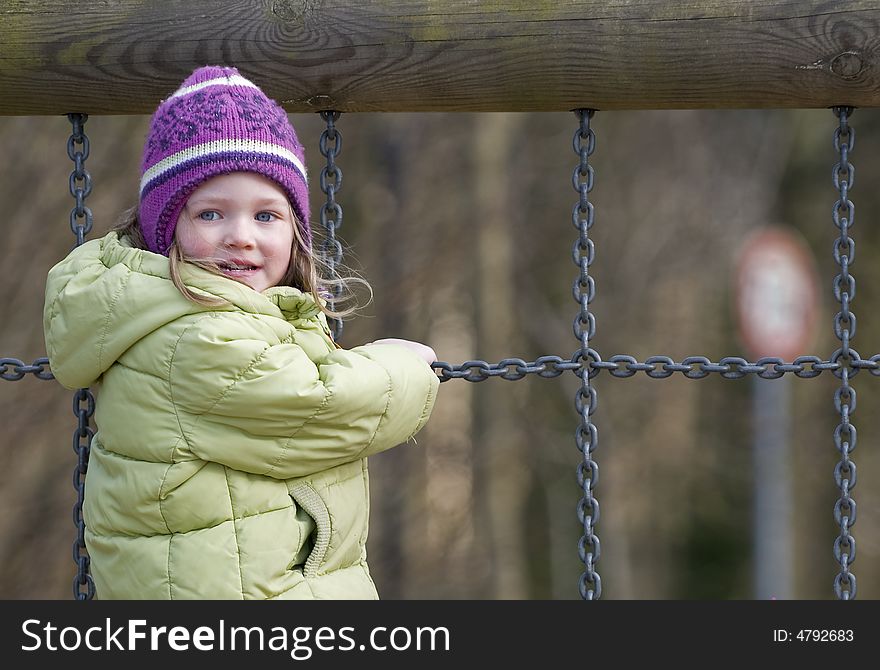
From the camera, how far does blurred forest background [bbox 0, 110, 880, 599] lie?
1011 cm

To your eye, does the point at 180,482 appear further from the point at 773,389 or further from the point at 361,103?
the point at 773,389

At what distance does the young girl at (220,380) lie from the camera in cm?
281

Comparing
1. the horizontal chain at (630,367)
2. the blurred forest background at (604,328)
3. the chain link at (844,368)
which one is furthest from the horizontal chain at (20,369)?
the blurred forest background at (604,328)

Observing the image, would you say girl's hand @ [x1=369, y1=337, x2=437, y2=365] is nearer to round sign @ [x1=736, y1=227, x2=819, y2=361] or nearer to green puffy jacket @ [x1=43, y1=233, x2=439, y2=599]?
green puffy jacket @ [x1=43, y1=233, x2=439, y2=599]

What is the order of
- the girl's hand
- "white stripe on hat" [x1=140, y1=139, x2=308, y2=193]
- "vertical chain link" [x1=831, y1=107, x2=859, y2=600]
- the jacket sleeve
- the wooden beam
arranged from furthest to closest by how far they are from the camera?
"vertical chain link" [x1=831, y1=107, x2=859, y2=600] → the wooden beam → the girl's hand → "white stripe on hat" [x1=140, y1=139, x2=308, y2=193] → the jacket sleeve

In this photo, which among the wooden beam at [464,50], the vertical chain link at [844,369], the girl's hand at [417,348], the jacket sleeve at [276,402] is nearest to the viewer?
the jacket sleeve at [276,402]

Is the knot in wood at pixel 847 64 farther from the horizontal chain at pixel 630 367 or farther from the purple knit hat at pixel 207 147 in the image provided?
the purple knit hat at pixel 207 147

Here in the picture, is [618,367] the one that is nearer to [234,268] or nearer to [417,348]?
[417,348]

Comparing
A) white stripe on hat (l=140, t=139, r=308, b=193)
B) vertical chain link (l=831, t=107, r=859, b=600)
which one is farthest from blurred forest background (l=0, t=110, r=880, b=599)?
white stripe on hat (l=140, t=139, r=308, b=193)

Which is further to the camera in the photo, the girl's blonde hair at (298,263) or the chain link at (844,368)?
the chain link at (844,368)

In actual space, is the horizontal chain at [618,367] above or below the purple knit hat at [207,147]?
below

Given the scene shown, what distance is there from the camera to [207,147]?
2953 millimetres

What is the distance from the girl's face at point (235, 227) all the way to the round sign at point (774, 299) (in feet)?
16.3

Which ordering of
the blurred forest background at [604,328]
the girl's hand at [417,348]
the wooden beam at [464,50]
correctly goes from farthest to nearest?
the blurred forest background at [604,328]
the wooden beam at [464,50]
the girl's hand at [417,348]
